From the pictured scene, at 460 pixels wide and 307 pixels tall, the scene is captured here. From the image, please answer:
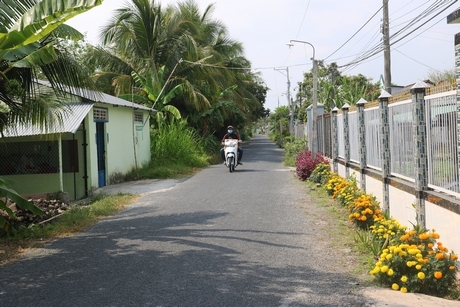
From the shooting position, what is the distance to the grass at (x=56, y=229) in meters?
8.07

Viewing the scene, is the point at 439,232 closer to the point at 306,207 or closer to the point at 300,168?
the point at 306,207

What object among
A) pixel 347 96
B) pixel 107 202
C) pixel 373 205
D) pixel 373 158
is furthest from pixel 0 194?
pixel 347 96

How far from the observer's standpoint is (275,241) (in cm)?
798

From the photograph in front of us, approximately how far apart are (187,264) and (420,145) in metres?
3.46

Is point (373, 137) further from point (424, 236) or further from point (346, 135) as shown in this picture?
point (424, 236)

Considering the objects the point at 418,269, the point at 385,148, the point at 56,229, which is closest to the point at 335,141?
the point at 385,148

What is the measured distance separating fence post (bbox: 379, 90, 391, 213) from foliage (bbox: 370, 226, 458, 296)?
3.20 meters

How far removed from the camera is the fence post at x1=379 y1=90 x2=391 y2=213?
9.04 meters

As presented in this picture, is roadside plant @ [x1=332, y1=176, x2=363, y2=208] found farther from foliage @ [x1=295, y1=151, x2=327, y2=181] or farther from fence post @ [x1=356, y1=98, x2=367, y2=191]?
foliage @ [x1=295, y1=151, x2=327, y2=181]

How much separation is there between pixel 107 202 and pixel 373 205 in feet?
21.0

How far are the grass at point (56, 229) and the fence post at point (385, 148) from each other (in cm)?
541

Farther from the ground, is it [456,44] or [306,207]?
[456,44]

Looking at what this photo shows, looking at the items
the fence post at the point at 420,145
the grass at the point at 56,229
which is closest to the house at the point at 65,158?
the grass at the point at 56,229

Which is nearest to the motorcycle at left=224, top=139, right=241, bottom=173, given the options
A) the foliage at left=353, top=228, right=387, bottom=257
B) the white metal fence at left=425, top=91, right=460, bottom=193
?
the foliage at left=353, top=228, right=387, bottom=257
